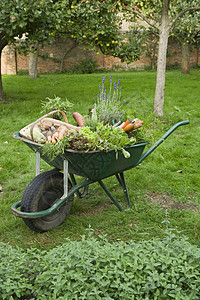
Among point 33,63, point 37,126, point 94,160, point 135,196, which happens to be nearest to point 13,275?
point 94,160

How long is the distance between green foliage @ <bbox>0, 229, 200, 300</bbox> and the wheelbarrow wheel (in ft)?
2.27

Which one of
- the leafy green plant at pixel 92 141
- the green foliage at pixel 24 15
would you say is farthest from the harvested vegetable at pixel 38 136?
the green foliage at pixel 24 15

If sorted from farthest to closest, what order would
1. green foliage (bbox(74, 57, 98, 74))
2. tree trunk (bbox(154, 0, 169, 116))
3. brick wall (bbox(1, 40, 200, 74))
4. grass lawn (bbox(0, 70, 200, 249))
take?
green foliage (bbox(74, 57, 98, 74)) → brick wall (bbox(1, 40, 200, 74)) → tree trunk (bbox(154, 0, 169, 116)) → grass lawn (bbox(0, 70, 200, 249))

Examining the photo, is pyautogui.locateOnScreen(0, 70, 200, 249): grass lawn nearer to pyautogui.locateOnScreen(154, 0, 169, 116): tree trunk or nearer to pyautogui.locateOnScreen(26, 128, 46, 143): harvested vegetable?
pyautogui.locateOnScreen(154, 0, 169, 116): tree trunk

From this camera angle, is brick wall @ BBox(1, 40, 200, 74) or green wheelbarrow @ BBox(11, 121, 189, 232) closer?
green wheelbarrow @ BBox(11, 121, 189, 232)

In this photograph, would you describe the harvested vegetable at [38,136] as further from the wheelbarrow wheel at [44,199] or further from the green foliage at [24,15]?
the green foliage at [24,15]

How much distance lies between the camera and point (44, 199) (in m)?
2.90

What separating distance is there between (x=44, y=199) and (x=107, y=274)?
114 cm

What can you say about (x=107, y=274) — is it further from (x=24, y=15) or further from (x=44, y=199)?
(x=24, y=15)

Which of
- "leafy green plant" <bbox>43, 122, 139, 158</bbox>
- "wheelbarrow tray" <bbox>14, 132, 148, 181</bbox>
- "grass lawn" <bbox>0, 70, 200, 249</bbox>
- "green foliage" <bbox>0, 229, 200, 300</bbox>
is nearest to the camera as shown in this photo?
"green foliage" <bbox>0, 229, 200, 300</bbox>

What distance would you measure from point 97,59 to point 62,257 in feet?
57.4

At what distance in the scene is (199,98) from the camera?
8547mm

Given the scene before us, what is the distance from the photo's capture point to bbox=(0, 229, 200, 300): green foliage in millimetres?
1814

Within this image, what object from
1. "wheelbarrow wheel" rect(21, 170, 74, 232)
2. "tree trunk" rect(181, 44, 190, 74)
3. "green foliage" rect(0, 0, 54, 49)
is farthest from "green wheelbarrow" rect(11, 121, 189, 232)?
"tree trunk" rect(181, 44, 190, 74)
